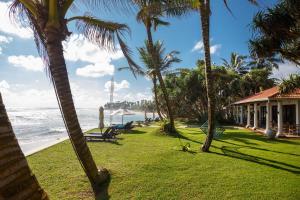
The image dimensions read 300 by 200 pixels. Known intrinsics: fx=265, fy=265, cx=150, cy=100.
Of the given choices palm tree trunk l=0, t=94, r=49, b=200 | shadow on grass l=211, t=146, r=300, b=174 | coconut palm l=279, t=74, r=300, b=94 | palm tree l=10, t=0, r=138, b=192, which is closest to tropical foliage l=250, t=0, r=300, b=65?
coconut palm l=279, t=74, r=300, b=94

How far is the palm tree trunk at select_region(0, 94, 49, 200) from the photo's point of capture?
1569 millimetres

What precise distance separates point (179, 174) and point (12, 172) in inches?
297

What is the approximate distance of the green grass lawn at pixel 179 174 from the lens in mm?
6984

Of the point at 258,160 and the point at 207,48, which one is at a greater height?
the point at 207,48

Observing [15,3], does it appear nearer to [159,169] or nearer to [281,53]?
[159,169]

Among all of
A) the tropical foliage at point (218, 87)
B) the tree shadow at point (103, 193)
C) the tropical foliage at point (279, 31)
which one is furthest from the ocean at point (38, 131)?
the tropical foliage at point (279, 31)

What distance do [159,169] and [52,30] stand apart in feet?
19.1

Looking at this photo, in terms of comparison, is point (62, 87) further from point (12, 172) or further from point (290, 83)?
point (290, 83)

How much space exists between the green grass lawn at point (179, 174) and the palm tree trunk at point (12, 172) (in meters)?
5.28

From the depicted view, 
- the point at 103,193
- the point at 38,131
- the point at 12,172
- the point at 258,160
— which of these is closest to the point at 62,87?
the point at 103,193

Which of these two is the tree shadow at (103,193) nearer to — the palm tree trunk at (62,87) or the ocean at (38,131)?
the palm tree trunk at (62,87)

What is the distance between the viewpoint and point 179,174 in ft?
28.5

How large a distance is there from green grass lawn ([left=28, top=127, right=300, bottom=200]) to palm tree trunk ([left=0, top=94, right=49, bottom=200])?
5.28m

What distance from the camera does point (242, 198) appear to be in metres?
6.65
